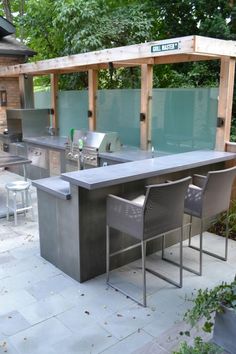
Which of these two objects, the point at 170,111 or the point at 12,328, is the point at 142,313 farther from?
the point at 170,111

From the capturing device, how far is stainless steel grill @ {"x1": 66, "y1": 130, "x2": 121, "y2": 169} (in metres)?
5.10

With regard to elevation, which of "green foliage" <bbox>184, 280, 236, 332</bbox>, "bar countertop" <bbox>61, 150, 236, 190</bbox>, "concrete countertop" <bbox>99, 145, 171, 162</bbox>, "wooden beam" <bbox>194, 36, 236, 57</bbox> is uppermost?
"wooden beam" <bbox>194, 36, 236, 57</bbox>

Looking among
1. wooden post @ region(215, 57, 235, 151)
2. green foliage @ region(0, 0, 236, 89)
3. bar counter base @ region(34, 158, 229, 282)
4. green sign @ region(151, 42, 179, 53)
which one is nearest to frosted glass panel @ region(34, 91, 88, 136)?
green foliage @ region(0, 0, 236, 89)

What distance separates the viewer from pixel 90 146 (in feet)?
17.1

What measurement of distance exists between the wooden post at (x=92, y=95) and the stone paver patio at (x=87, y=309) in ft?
9.92

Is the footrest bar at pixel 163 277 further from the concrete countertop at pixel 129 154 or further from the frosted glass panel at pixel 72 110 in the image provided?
the frosted glass panel at pixel 72 110

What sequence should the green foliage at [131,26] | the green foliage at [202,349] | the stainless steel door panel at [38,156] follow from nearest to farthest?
the green foliage at [202,349]
the stainless steel door panel at [38,156]
the green foliage at [131,26]

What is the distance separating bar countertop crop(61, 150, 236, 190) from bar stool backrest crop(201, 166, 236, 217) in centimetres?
42

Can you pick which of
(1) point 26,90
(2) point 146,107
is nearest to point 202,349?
(2) point 146,107

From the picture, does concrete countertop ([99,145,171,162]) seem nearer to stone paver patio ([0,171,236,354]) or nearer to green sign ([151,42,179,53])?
green sign ([151,42,179,53])

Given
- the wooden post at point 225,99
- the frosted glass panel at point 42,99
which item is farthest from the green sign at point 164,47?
the frosted glass panel at point 42,99

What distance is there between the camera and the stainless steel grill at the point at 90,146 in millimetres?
5102

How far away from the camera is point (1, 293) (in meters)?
2.95

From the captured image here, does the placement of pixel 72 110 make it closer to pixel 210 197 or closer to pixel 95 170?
pixel 95 170
